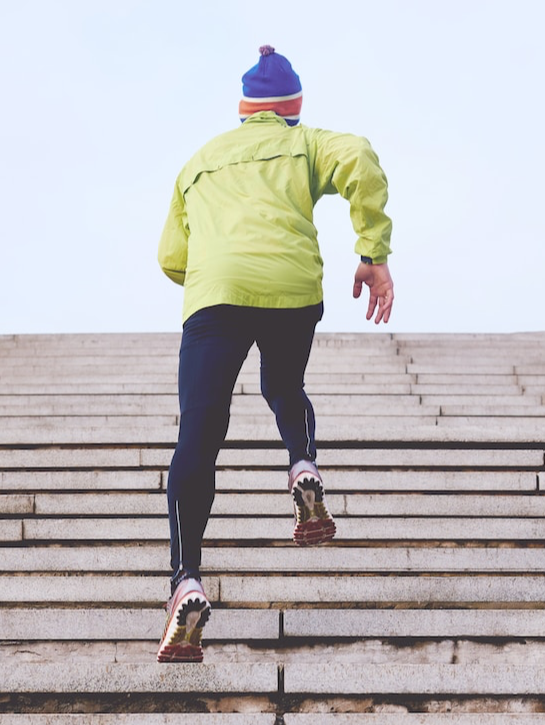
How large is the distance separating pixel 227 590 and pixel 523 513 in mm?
1211

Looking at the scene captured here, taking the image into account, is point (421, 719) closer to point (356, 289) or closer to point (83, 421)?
point (356, 289)

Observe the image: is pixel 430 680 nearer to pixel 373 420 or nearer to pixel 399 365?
pixel 373 420

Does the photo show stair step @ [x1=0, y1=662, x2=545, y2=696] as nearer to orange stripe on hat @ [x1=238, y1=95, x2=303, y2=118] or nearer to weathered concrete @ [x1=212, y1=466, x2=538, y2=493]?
weathered concrete @ [x1=212, y1=466, x2=538, y2=493]

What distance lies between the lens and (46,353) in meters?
7.31

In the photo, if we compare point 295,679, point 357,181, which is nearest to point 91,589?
point 295,679

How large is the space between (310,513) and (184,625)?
651mm

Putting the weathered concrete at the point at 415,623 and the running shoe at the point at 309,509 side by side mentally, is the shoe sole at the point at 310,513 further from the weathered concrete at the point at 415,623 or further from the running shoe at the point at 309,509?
the weathered concrete at the point at 415,623

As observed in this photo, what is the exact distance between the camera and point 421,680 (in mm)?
2586

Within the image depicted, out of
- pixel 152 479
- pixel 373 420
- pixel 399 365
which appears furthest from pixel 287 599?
pixel 399 365

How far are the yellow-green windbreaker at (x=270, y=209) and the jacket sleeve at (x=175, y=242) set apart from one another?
0.10 meters

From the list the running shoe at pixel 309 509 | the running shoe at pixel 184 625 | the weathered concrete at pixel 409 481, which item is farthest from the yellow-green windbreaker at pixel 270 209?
the weathered concrete at pixel 409 481

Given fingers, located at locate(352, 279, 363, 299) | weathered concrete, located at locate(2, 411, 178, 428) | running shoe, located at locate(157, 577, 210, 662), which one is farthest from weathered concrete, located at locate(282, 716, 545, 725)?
weathered concrete, located at locate(2, 411, 178, 428)

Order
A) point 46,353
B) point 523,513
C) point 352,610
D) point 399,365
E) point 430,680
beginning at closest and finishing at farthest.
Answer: point 430,680 → point 352,610 → point 523,513 → point 399,365 → point 46,353

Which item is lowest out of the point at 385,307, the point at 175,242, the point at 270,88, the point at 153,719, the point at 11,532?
the point at 153,719
